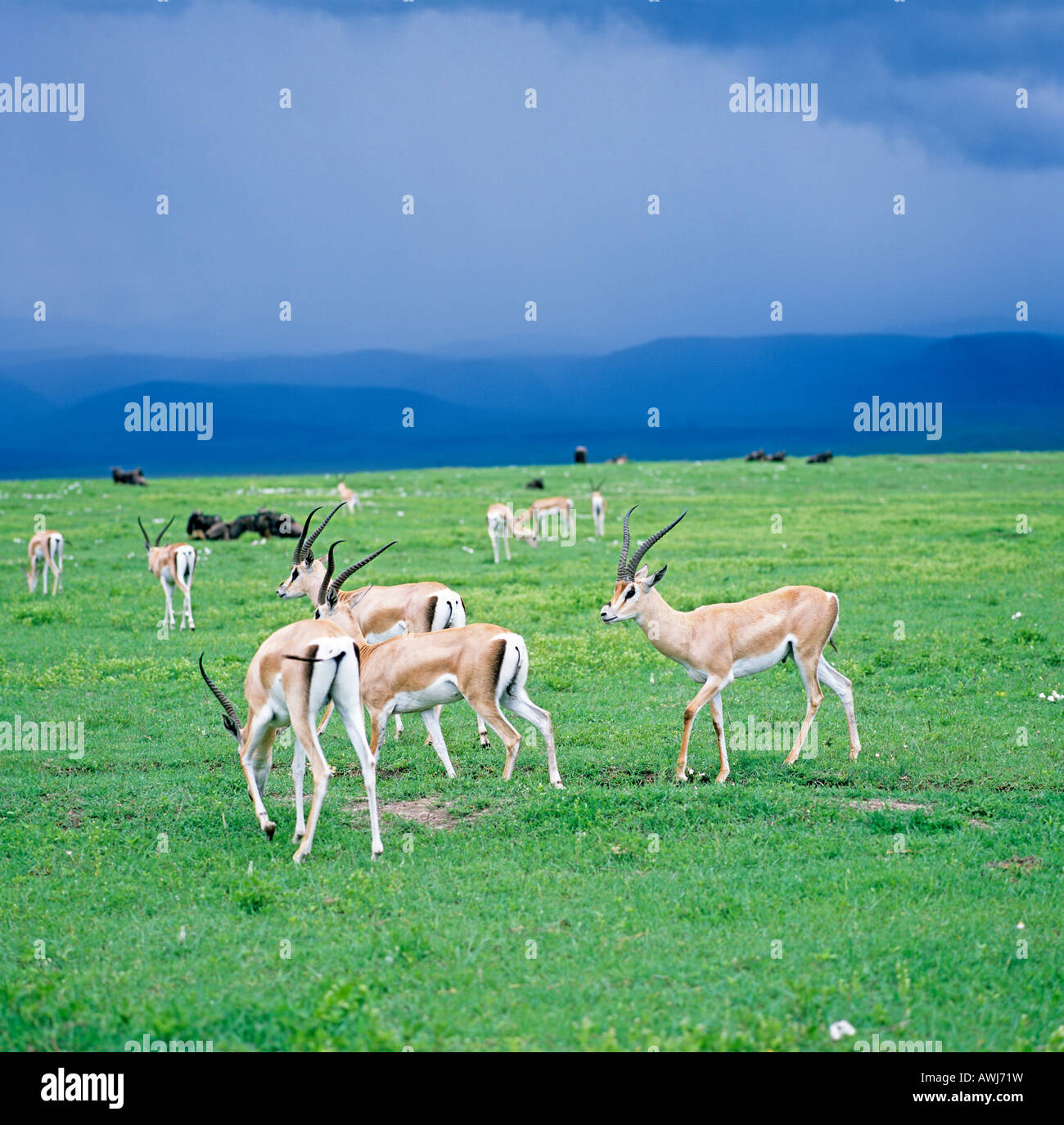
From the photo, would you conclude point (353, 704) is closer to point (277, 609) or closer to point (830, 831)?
point (830, 831)

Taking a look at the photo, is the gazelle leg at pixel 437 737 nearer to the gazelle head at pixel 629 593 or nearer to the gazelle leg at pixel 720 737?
the gazelle head at pixel 629 593

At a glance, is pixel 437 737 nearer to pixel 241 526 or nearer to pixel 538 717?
pixel 538 717

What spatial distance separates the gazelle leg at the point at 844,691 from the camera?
34.1ft

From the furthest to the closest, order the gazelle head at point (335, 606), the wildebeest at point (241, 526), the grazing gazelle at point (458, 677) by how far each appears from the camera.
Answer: the wildebeest at point (241, 526) → the gazelle head at point (335, 606) → the grazing gazelle at point (458, 677)

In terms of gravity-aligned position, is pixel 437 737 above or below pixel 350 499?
below

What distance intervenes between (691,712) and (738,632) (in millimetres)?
937

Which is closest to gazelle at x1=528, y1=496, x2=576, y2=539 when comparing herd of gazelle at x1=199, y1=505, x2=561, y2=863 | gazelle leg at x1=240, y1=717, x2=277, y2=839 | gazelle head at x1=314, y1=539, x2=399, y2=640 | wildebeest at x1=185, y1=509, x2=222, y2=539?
wildebeest at x1=185, y1=509, x2=222, y2=539

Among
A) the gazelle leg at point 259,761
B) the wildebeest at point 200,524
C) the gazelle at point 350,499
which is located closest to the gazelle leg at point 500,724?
the gazelle leg at point 259,761

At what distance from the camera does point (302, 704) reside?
8.20 m

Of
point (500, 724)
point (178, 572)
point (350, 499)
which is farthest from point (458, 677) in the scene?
A: point (350, 499)

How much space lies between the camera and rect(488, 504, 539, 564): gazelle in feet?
89.3

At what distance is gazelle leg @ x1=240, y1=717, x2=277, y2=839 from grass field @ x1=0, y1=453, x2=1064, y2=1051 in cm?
24

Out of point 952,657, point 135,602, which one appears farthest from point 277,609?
point 952,657
